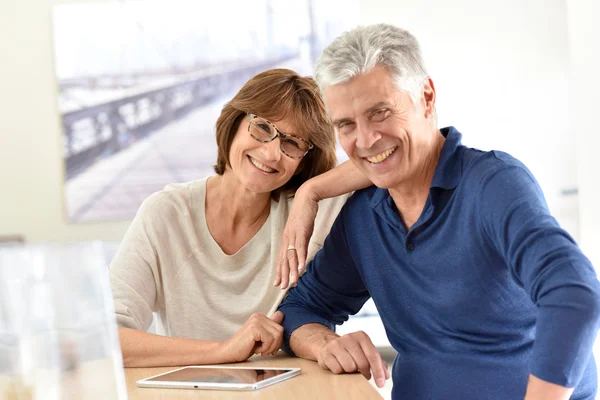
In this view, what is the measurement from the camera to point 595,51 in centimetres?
292

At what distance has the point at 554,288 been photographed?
1054 mm

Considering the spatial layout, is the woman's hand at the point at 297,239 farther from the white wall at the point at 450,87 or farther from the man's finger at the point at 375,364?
the white wall at the point at 450,87

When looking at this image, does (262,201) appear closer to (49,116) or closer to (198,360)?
(198,360)

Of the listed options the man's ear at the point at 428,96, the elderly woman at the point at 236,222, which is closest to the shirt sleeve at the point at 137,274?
the elderly woman at the point at 236,222

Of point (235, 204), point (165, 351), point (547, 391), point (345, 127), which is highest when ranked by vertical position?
point (345, 127)

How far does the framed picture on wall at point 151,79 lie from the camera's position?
5305 millimetres

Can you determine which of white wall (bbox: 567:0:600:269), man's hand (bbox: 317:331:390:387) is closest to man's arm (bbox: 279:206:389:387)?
man's hand (bbox: 317:331:390:387)

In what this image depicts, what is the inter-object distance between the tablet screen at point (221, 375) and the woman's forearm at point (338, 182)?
0.54m

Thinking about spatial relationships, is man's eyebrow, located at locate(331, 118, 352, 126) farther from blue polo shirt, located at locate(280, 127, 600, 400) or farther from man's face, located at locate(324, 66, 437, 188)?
blue polo shirt, located at locate(280, 127, 600, 400)

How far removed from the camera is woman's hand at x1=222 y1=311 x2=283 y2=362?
154cm

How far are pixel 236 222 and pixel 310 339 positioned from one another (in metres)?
0.62

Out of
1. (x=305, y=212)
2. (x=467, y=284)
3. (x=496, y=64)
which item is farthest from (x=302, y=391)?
(x=496, y=64)

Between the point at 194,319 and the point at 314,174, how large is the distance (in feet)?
1.64

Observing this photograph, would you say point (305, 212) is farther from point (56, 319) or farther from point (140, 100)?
point (140, 100)
